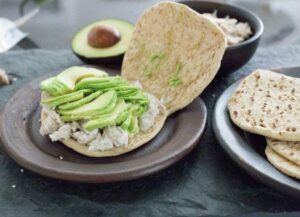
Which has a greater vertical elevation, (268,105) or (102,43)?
(268,105)

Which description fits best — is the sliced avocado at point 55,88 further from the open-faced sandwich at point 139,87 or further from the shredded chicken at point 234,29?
the shredded chicken at point 234,29

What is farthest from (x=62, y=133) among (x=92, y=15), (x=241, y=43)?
(x=92, y=15)

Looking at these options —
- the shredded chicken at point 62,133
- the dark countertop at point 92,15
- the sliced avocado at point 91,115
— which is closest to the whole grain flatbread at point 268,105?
the sliced avocado at point 91,115

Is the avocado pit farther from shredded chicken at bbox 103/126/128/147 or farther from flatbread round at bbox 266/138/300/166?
flatbread round at bbox 266/138/300/166

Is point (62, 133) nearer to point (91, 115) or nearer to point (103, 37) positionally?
point (91, 115)

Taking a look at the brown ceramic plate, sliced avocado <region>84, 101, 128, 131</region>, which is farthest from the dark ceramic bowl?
sliced avocado <region>84, 101, 128, 131</region>

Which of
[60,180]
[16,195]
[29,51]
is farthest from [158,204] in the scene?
[29,51]
